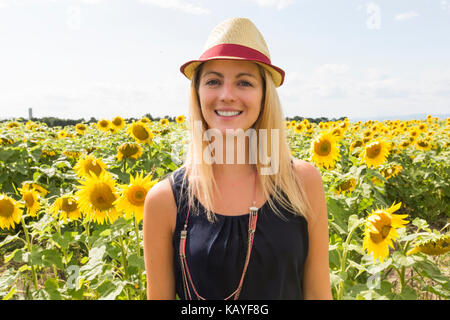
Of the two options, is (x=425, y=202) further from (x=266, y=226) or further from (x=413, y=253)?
(x=266, y=226)

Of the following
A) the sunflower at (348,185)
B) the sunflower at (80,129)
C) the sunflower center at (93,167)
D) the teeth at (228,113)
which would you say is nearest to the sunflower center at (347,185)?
the sunflower at (348,185)

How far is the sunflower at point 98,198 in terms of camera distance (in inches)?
91.4

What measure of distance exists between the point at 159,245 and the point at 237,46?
3.32 ft

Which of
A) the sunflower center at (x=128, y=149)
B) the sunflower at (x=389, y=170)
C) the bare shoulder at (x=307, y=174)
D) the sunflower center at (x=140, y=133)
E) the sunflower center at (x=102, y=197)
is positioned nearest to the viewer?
the bare shoulder at (x=307, y=174)

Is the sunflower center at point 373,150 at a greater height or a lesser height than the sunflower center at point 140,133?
lesser

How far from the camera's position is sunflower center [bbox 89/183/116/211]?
232 centimetres

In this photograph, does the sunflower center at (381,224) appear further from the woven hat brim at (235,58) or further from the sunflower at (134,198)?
the sunflower at (134,198)

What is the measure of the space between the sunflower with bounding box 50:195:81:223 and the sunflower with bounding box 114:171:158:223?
1.83 feet

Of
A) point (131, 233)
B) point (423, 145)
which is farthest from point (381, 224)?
point (423, 145)

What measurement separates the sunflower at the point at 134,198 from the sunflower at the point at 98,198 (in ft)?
0.47

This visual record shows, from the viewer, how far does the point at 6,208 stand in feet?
8.58

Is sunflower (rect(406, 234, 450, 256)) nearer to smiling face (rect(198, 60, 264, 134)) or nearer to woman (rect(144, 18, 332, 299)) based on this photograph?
woman (rect(144, 18, 332, 299))

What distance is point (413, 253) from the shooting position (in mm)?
1913

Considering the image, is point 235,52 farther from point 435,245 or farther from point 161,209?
point 435,245
